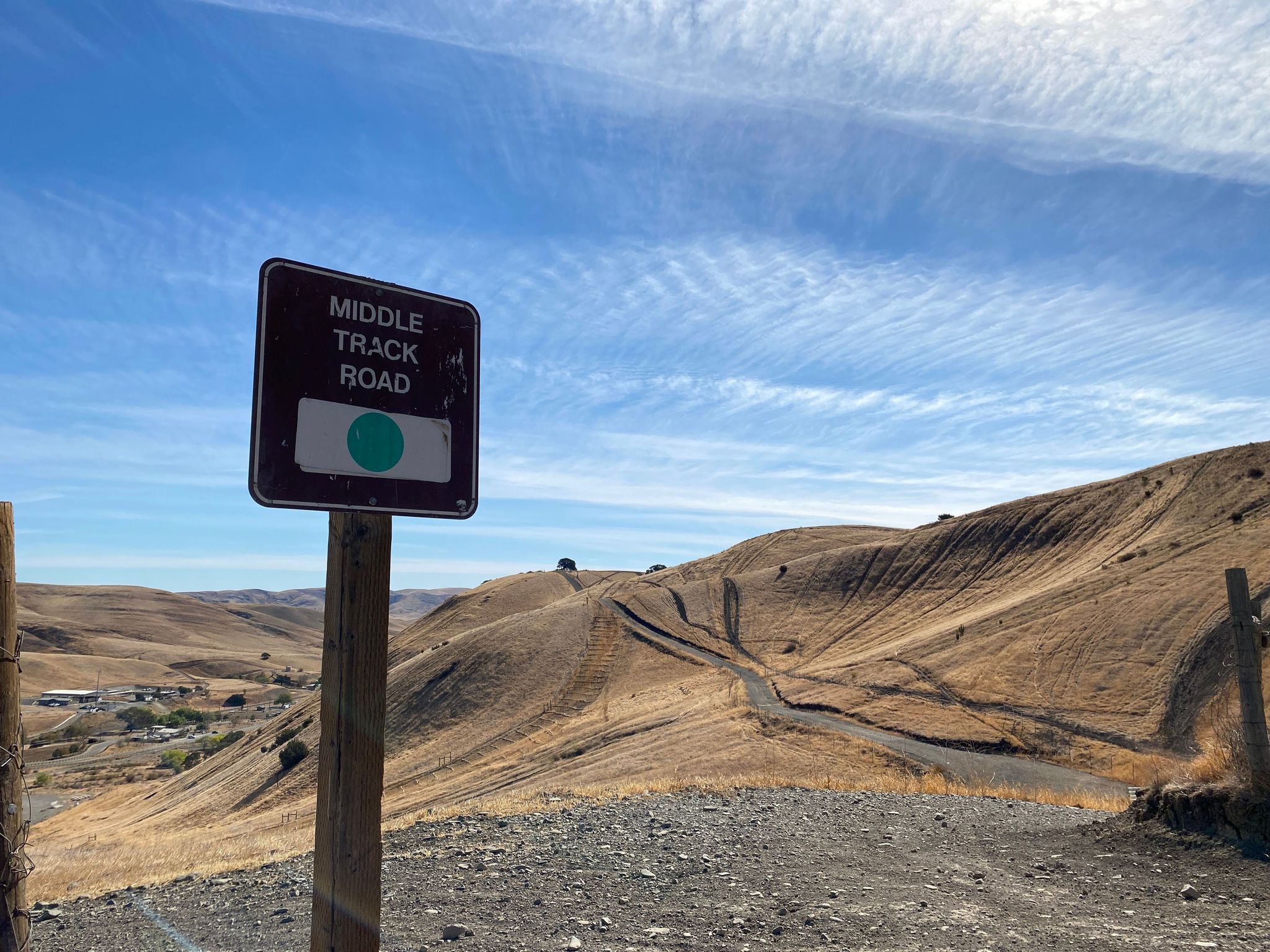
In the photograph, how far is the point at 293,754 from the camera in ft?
124

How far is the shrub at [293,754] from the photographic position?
123ft

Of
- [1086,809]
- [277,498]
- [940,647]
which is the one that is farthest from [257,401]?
[940,647]

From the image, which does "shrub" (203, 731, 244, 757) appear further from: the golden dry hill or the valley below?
the golden dry hill

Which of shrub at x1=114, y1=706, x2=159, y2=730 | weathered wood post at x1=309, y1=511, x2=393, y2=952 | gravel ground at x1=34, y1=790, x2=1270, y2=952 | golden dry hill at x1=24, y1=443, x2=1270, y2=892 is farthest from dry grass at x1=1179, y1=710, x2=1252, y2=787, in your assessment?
shrub at x1=114, y1=706, x2=159, y2=730

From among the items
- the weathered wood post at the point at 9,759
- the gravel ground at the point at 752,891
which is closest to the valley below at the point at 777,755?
the gravel ground at the point at 752,891

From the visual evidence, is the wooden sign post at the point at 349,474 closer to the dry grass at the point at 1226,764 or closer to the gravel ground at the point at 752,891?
the gravel ground at the point at 752,891

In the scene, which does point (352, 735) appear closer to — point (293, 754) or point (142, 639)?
point (293, 754)

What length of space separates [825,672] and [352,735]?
120 ft

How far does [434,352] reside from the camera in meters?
2.81

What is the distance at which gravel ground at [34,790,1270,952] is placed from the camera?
5.86 meters

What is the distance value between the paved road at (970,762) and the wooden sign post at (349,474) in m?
15.5

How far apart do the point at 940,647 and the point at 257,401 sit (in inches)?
1410

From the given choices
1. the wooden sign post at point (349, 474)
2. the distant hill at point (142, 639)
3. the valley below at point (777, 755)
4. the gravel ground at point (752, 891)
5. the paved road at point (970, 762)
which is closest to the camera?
the wooden sign post at point (349, 474)

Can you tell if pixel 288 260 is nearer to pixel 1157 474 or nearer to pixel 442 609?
pixel 1157 474
